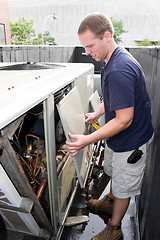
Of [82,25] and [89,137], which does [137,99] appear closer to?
[89,137]

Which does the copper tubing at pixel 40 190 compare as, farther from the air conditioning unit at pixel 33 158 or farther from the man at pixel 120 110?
the man at pixel 120 110

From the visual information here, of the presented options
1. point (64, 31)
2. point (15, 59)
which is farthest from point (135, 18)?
point (15, 59)

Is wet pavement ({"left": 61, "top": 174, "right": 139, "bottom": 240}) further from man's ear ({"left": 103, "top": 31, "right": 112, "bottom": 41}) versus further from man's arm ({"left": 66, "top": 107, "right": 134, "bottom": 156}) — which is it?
man's ear ({"left": 103, "top": 31, "right": 112, "bottom": 41})

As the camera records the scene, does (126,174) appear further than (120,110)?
Yes

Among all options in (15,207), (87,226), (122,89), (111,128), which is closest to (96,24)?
(122,89)

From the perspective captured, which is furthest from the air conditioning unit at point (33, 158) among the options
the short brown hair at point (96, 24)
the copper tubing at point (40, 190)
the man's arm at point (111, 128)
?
the short brown hair at point (96, 24)

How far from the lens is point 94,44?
142 cm

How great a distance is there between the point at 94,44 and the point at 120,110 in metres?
0.56

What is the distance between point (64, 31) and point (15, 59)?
63265 mm

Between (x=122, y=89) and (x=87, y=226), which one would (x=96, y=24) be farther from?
(x=87, y=226)

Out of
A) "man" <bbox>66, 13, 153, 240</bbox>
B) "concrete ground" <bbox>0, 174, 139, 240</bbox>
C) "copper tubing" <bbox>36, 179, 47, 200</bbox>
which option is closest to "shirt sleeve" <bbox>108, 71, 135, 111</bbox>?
"man" <bbox>66, 13, 153, 240</bbox>

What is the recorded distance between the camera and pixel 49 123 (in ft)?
4.59

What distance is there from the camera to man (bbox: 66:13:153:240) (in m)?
1.30

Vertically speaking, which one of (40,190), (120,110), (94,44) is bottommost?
(40,190)
